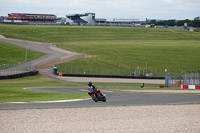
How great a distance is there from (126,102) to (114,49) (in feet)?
225

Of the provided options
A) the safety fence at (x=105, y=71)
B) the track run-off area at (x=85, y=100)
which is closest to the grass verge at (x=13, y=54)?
the track run-off area at (x=85, y=100)

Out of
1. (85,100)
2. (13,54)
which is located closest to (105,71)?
(13,54)

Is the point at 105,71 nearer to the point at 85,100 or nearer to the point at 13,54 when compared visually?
the point at 13,54

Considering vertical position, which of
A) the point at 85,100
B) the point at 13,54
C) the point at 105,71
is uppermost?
the point at 85,100

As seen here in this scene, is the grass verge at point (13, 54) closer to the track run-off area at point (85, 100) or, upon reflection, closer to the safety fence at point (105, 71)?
the track run-off area at point (85, 100)

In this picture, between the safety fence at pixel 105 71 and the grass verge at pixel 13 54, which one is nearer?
the safety fence at pixel 105 71

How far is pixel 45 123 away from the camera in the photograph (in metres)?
19.0

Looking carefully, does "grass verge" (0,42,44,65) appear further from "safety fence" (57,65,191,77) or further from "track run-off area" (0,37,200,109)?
"safety fence" (57,65,191,77)

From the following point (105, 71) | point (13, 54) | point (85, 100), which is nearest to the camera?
point (85, 100)

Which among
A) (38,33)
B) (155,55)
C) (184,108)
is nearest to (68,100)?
(184,108)

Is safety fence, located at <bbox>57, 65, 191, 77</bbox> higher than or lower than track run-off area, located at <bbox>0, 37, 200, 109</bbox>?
lower

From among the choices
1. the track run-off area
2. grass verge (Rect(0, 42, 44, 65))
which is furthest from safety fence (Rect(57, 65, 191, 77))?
grass verge (Rect(0, 42, 44, 65))

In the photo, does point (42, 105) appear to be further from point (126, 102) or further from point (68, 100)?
point (126, 102)

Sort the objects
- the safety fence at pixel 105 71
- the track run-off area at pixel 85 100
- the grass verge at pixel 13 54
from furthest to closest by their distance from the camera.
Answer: the grass verge at pixel 13 54 < the safety fence at pixel 105 71 < the track run-off area at pixel 85 100
